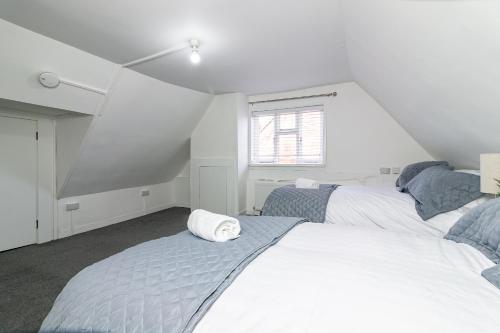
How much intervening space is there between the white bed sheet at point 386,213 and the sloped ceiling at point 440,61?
2.14ft

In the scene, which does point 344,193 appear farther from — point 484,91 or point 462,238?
point 484,91

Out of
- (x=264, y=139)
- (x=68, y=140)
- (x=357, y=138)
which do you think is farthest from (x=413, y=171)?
(x=68, y=140)

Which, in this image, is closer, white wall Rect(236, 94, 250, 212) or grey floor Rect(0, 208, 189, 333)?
grey floor Rect(0, 208, 189, 333)

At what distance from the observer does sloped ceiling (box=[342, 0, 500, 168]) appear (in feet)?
3.67

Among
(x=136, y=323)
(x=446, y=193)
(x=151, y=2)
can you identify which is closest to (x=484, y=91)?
(x=446, y=193)

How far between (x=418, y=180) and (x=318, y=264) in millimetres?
1762

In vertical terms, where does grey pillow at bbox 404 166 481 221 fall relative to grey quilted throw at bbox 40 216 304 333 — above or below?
above

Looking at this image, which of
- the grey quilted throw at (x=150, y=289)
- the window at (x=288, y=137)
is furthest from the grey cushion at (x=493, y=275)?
the window at (x=288, y=137)

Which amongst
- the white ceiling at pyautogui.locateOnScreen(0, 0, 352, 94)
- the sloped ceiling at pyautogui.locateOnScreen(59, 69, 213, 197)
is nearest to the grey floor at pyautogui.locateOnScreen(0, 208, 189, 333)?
the sloped ceiling at pyautogui.locateOnScreen(59, 69, 213, 197)

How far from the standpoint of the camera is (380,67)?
2.28m

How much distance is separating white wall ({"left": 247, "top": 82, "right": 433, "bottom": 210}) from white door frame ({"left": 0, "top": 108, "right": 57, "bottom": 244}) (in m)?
3.56

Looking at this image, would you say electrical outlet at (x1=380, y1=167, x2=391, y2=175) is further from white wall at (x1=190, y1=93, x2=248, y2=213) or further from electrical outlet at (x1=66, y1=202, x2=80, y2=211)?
electrical outlet at (x1=66, y1=202, x2=80, y2=211)

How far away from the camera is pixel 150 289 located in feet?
2.66

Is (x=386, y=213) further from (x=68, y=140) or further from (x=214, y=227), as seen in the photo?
(x=68, y=140)
